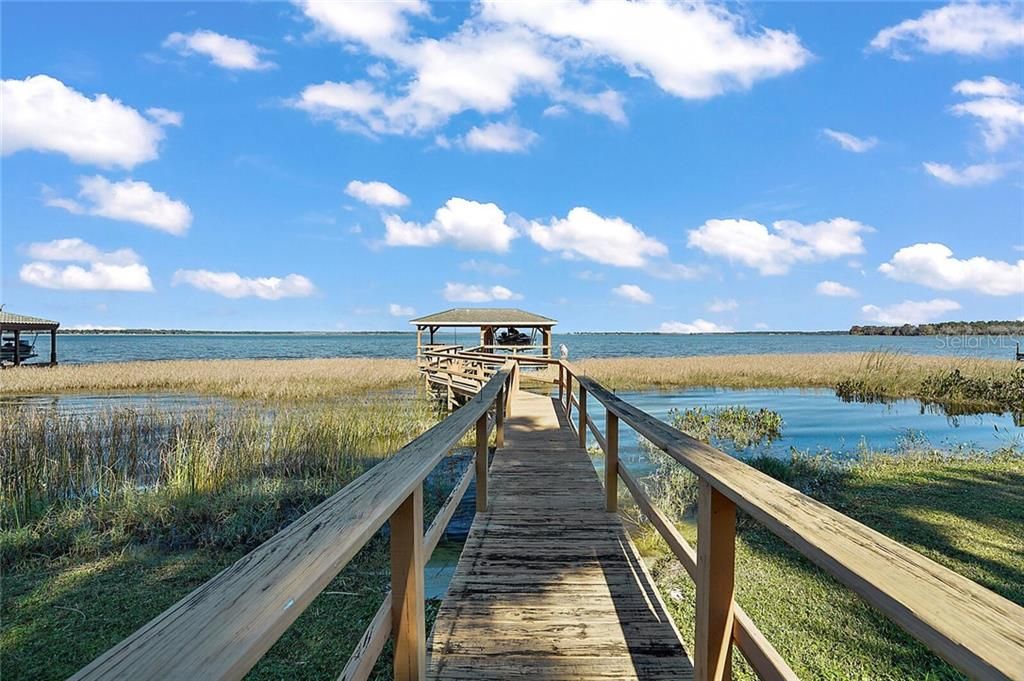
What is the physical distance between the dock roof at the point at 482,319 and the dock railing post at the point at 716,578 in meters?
22.7

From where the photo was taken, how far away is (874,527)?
5176 mm

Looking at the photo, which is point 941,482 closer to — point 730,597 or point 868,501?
point 868,501

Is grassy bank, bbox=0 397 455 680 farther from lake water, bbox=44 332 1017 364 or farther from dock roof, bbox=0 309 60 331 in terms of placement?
lake water, bbox=44 332 1017 364

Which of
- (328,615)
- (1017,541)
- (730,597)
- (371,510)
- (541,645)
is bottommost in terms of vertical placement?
(328,615)

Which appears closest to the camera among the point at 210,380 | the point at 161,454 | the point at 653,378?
the point at 161,454

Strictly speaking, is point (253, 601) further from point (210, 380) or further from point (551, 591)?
point (210, 380)

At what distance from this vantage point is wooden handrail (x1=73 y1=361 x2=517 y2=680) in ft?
2.33

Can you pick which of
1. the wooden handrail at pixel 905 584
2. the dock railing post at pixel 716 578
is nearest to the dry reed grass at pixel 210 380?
the dock railing post at pixel 716 578

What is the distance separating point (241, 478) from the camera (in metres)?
6.97

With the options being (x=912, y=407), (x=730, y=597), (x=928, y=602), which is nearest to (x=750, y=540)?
(x=730, y=597)

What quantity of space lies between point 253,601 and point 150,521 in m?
5.92

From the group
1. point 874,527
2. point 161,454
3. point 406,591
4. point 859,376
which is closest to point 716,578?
point 406,591

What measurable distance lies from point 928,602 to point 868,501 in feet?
20.4

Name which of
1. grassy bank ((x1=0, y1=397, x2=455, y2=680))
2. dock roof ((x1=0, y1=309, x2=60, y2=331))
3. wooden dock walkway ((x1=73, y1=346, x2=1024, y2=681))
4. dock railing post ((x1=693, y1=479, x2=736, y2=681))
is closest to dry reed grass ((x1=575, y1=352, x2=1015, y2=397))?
grassy bank ((x1=0, y1=397, x2=455, y2=680))
